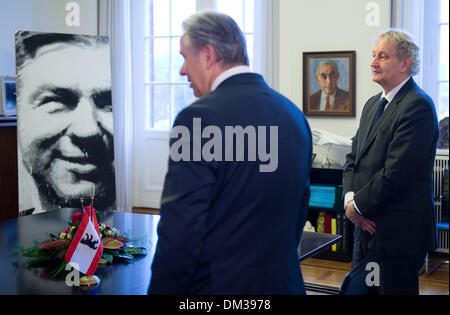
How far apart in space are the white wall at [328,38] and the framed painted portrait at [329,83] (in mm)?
58

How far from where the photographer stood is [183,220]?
1.38 meters

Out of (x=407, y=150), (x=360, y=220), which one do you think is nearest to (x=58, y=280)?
(x=360, y=220)

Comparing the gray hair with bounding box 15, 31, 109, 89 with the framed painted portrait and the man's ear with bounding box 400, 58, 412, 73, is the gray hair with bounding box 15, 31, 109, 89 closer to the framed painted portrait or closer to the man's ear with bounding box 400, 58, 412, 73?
the framed painted portrait

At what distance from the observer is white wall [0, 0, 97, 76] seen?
6383 millimetres

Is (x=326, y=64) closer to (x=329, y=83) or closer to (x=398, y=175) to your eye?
(x=329, y=83)

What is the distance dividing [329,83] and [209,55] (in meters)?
4.41

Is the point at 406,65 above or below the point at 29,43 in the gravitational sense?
below

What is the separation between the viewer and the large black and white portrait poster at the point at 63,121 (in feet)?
18.5

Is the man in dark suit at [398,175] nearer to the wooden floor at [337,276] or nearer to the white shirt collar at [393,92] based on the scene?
the white shirt collar at [393,92]

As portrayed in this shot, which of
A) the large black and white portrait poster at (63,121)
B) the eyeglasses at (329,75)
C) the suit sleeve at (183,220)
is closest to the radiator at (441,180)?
the eyeglasses at (329,75)

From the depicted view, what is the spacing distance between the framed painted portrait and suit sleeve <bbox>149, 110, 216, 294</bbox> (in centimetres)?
448

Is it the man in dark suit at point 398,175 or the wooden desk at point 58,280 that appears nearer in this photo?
the wooden desk at point 58,280
